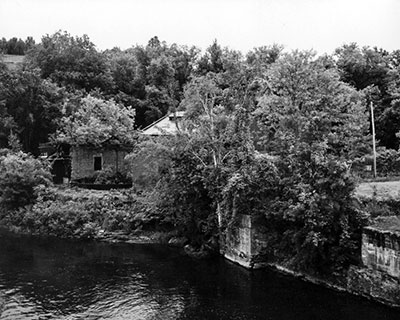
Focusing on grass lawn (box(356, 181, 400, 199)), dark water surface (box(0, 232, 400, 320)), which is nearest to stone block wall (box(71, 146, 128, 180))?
→ dark water surface (box(0, 232, 400, 320))

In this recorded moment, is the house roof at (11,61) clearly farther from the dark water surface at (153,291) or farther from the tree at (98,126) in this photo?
the dark water surface at (153,291)

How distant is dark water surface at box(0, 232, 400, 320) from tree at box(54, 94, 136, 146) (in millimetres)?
13899

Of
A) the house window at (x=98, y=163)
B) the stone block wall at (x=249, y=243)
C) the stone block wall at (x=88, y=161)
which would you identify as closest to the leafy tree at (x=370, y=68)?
the stone block wall at (x=88, y=161)

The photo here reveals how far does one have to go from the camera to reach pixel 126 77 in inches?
2115

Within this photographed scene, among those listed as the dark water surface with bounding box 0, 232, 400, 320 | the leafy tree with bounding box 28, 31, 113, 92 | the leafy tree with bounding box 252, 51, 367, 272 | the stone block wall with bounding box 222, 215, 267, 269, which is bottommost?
the dark water surface with bounding box 0, 232, 400, 320

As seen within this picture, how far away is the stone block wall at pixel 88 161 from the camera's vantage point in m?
35.8

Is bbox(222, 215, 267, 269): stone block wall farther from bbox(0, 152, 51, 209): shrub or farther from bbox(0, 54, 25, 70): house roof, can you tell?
bbox(0, 54, 25, 70): house roof

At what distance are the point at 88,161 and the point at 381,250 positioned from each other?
26.2m

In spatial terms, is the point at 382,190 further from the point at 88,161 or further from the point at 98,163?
the point at 88,161

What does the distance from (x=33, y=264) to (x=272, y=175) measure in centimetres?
1212

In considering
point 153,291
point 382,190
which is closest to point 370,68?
point 382,190

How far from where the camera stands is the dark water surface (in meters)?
14.7

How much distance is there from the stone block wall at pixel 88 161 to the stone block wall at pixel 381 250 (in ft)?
77.1

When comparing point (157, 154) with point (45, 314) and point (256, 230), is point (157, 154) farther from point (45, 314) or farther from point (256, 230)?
point (45, 314)
